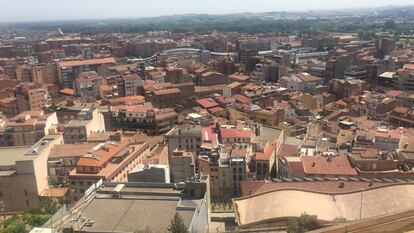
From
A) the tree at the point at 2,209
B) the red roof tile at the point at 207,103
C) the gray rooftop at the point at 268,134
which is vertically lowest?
the tree at the point at 2,209

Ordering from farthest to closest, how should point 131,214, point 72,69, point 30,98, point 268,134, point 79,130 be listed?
1. point 72,69
2. point 30,98
3. point 268,134
4. point 79,130
5. point 131,214

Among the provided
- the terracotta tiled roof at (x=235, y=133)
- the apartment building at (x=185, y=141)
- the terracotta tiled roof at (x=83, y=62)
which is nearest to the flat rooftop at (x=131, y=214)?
the apartment building at (x=185, y=141)

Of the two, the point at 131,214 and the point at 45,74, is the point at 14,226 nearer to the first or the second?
the point at 131,214

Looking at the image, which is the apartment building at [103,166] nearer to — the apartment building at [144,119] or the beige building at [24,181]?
the beige building at [24,181]

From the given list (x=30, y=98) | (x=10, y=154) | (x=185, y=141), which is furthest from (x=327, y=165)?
(x=30, y=98)

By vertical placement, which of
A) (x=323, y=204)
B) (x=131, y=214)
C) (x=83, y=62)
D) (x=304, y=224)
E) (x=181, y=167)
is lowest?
(x=181, y=167)

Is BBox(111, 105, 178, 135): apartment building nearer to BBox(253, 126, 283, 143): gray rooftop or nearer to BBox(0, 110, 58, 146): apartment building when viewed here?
BBox(0, 110, 58, 146): apartment building

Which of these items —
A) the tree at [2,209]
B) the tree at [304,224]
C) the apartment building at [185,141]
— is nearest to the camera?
the tree at [304,224]
